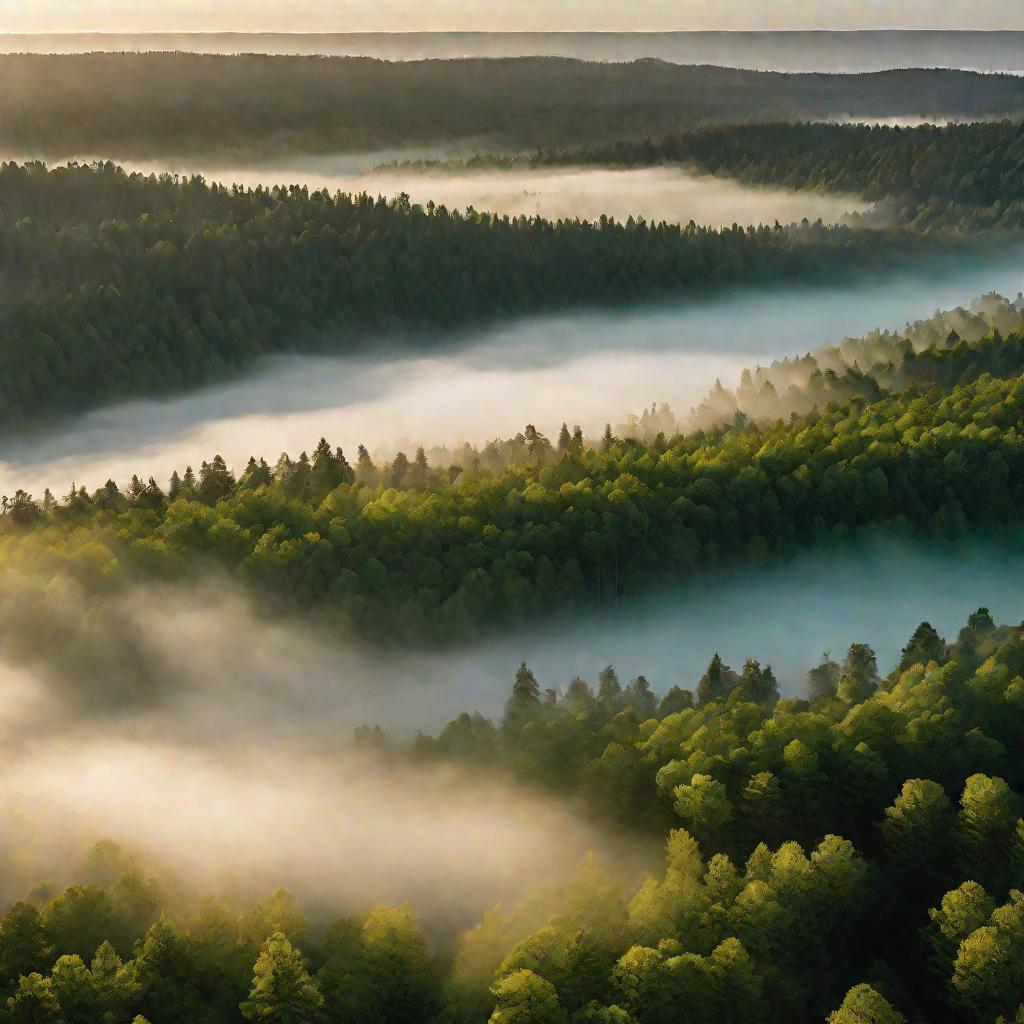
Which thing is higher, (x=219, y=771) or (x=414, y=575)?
(x=414, y=575)

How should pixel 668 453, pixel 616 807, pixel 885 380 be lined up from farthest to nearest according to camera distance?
pixel 885 380, pixel 668 453, pixel 616 807

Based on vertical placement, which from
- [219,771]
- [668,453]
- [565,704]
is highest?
[668,453]

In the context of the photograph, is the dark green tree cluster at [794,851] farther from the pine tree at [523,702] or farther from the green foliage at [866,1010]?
the pine tree at [523,702]

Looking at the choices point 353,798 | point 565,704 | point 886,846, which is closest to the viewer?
point 886,846

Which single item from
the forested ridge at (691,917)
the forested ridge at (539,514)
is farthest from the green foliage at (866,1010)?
the forested ridge at (539,514)

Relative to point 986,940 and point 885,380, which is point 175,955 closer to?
point 986,940

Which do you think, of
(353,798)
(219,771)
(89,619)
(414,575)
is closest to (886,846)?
(353,798)

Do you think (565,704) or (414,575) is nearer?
(565,704)
